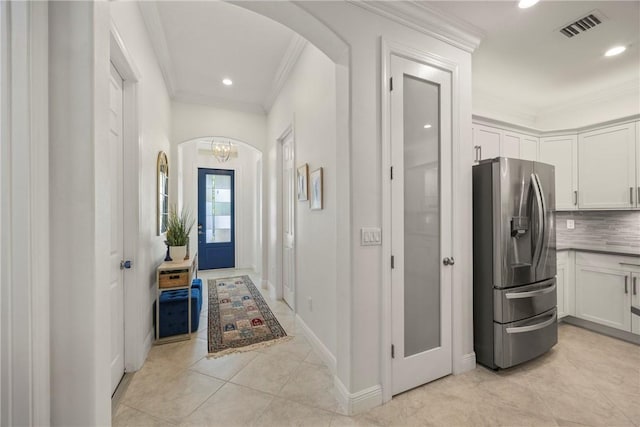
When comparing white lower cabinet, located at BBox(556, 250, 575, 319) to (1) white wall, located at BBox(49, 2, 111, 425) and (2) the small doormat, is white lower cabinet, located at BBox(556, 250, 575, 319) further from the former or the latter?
(1) white wall, located at BBox(49, 2, 111, 425)

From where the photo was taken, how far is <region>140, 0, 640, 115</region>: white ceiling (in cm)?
206

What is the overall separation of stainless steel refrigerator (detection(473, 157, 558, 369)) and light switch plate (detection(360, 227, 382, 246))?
1086 millimetres

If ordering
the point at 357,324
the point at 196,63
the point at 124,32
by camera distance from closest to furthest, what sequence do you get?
the point at 357,324 < the point at 124,32 < the point at 196,63

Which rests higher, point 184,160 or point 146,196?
point 184,160

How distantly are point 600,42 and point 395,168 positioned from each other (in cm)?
244

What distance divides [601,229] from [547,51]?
2444 mm

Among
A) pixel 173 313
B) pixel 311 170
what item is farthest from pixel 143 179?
pixel 311 170

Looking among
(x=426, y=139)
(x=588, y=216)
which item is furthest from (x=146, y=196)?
(x=588, y=216)

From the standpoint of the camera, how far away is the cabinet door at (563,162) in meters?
3.29

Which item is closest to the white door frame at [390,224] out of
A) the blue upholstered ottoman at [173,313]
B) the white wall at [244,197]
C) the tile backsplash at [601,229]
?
the blue upholstered ottoman at [173,313]

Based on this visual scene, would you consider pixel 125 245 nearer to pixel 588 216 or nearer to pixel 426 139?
pixel 426 139

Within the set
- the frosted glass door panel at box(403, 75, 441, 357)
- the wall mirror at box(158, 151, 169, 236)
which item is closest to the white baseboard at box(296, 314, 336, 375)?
the frosted glass door panel at box(403, 75, 441, 357)

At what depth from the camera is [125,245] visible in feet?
6.82

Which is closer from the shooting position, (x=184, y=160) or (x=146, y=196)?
(x=146, y=196)
